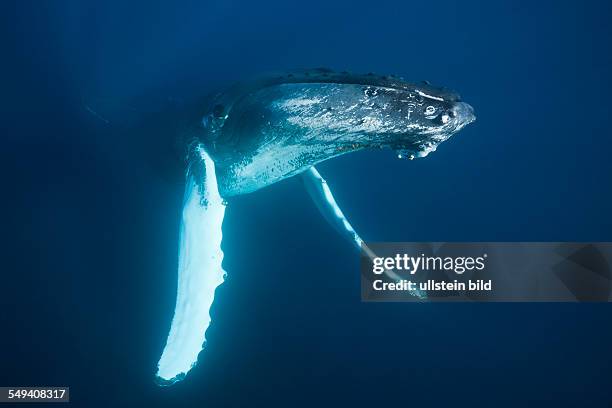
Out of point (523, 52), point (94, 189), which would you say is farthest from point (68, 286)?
point (523, 52)

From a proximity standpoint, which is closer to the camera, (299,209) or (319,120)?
(319,120)

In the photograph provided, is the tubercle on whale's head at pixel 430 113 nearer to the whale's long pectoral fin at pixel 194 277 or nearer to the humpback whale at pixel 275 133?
the humpback whale at pixel 275 133

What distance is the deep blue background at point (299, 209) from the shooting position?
12.3ft

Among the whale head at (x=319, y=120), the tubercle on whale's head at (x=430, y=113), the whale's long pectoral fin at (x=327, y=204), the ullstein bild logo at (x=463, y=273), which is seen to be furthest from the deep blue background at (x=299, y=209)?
the tubercle on whale's head at (x=430, y=113)

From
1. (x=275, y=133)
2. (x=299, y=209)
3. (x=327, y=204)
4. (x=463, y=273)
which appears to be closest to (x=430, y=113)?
(x=275, y=133)

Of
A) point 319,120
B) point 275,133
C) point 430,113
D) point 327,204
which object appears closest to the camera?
point 430,113

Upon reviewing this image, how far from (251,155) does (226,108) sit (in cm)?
35

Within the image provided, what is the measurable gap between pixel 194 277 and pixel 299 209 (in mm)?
3487

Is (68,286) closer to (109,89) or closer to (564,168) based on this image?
(109,89)

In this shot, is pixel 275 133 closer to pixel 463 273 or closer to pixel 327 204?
pixel 327 204

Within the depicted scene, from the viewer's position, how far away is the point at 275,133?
2.61m

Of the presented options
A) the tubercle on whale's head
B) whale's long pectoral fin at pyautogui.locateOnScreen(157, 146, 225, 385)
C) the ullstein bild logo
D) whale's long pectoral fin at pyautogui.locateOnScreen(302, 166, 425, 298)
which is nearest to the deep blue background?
whale's long pectoral fin at pyautogui.locateOnScreen(157, 146, 225, 385)

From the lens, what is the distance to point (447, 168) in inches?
299

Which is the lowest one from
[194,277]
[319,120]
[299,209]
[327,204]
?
[194,277]
